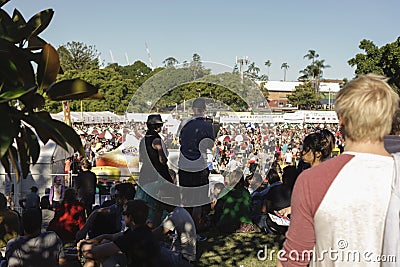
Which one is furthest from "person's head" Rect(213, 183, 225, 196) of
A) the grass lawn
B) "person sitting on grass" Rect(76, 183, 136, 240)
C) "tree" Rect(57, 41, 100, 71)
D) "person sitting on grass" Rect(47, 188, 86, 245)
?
"tree" Rect(57, 41, 100, 71)

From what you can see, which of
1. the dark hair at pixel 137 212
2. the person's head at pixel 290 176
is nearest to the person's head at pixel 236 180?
the person's head at pixel 290 176

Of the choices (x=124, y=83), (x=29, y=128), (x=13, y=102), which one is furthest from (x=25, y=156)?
(x=124, y=83)

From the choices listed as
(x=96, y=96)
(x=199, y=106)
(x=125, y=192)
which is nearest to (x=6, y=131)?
(x=96, y=96)

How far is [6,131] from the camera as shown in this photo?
121cm

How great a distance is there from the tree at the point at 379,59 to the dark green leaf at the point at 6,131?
3961 centimetres

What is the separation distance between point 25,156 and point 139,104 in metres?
5.08

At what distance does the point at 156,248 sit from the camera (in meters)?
4.46

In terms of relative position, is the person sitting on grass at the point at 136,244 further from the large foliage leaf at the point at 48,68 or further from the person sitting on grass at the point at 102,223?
the large foliage leaf at the point at 48,68

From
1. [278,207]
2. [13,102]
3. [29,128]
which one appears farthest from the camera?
[278,207]

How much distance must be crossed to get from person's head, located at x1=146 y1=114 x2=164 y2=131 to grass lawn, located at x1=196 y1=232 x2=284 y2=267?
175cm

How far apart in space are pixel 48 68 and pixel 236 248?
6.34 m

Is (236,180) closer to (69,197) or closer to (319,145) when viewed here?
(69,197)

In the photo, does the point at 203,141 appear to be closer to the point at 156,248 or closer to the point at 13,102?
the point at 156,248

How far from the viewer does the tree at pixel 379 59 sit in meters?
38.8
